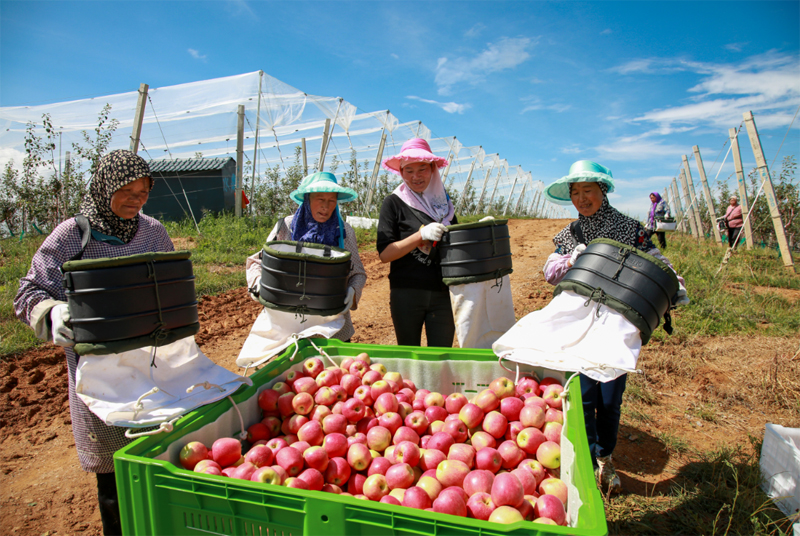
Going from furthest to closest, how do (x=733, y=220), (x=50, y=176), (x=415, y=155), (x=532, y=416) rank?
(x=733, y=220) < (x=50, y=176) < (x=415, y=155) < (x=532, y=416)

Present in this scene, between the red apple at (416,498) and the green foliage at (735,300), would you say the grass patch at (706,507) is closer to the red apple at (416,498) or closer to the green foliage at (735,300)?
the red apple at (416,498)

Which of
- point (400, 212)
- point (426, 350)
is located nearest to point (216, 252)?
point (400, 212)

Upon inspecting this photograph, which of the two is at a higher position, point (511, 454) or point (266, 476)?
point (266, 476)

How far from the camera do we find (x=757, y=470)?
246 centimetres

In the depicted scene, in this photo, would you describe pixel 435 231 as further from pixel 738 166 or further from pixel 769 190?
pixel 738 166

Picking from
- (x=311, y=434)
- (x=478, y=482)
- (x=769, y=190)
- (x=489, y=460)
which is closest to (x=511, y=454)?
(x=489, y=460)

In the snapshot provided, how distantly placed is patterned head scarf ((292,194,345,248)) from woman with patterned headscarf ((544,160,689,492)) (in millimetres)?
1130

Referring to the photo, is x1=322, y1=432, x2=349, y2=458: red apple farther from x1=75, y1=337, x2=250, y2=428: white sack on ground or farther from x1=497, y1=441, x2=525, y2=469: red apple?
x1=497, y1=441, x2=525, y2=469: red apple

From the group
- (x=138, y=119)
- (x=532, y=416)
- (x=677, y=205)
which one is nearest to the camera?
(x=532, y=416)

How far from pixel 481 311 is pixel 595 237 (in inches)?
27.7

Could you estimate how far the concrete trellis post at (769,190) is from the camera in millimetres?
7633

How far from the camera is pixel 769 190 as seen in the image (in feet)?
25.6

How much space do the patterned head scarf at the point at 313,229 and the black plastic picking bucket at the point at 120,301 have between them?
3.14 feet

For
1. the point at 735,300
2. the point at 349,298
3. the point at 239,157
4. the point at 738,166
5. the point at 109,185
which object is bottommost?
the point at 735,300
